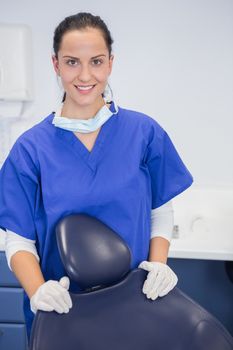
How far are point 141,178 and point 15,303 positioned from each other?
923mm

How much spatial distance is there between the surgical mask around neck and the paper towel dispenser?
670 millimetres

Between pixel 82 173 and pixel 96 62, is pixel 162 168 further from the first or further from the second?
pixel 96 62

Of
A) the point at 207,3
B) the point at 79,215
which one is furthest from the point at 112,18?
the point at 79,215

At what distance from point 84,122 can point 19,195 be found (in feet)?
0.85

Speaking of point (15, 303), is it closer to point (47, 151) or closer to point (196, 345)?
point (47, 151)

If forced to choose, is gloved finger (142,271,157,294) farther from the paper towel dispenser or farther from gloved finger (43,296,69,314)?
the paper towel dispenser

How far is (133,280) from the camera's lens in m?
0.81

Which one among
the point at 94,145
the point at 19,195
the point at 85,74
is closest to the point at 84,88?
the point at 85,74

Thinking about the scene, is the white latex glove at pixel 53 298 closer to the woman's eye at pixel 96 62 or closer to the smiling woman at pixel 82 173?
the smiling woman at pixel 82 173

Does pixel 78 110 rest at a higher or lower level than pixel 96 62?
lower

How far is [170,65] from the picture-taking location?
62.9 inches

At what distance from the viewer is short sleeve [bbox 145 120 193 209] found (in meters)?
0.98

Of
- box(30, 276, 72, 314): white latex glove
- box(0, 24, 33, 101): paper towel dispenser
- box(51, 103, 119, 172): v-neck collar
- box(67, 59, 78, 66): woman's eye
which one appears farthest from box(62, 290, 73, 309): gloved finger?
box(0, 24, 33, 101): paper towel dispenser

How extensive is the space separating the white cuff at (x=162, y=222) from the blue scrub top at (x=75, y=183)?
52 millimetres
